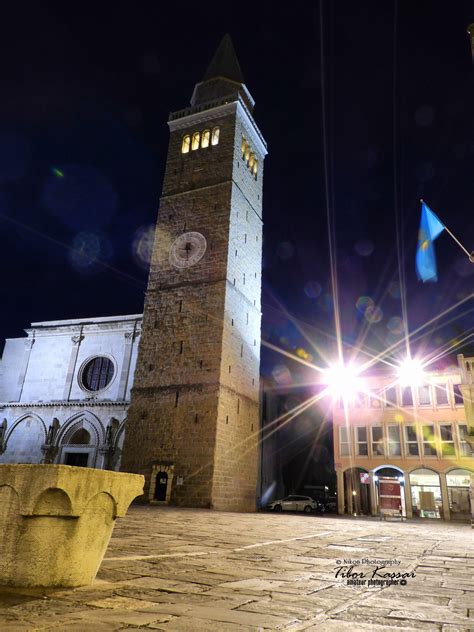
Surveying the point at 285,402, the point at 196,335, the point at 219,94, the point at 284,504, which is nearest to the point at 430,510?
the point at 284,504

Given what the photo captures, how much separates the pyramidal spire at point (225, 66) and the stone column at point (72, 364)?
21007 mm

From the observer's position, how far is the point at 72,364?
3244 cm

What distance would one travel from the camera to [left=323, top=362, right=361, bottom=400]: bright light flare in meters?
30.1

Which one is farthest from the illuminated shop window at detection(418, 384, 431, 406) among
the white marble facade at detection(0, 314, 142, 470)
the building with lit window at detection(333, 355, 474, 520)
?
the white marble facade at detection(0, 314, 142, 470)

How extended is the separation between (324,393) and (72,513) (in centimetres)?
4163

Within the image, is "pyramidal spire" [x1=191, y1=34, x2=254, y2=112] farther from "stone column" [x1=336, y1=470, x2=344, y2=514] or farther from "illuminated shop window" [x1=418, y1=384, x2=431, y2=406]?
"stone column" [x1=336, y1=470, x2=344, y2=514]

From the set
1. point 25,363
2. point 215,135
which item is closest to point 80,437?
point 25,363

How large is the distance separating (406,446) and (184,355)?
48.6 ft

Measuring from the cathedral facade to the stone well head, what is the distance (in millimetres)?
Result: 18461

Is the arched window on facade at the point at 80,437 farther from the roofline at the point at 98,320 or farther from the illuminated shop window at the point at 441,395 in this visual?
the illuminated shop window at the point at 441,395

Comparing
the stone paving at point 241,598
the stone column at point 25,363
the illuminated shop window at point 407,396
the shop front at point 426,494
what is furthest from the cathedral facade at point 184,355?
the stone paving at point 241,598

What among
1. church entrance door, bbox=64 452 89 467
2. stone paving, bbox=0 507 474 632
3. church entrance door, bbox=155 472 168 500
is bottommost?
stone paving, bbox=0 507 474 632

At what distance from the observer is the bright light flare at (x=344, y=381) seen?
30125 mm

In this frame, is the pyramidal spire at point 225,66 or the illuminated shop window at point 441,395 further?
the pyramidal spire at point 225,66
